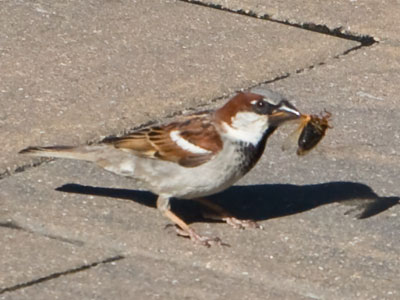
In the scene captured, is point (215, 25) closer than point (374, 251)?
No

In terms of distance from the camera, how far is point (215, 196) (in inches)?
237

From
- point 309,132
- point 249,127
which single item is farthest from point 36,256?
point 309,132

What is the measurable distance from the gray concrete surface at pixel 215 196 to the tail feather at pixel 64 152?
0.16 m

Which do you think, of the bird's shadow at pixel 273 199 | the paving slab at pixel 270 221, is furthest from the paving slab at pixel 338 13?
the bird's shadow at pixel 273 199

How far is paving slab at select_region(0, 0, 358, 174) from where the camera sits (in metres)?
6.48

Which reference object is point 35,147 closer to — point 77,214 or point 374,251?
point 77,214

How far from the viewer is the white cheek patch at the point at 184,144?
540 centimetres

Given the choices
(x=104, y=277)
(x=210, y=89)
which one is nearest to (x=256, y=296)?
(x=104, y=277)

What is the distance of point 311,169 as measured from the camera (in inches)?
245

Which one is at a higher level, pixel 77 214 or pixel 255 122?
pixel 255 122

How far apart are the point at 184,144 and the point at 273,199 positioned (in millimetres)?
672

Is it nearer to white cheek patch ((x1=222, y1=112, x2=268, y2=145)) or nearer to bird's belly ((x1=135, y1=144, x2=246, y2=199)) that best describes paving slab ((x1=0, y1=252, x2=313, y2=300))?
bird's belly ((x1=135, y1=144, x2=246, y2=199))

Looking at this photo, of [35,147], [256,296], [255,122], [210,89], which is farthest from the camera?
[210,89]

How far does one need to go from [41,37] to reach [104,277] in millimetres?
2919
